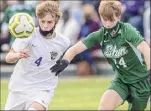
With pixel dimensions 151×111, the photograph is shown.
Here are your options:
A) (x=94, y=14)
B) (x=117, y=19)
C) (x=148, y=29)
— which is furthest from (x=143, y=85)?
(x=94, y=14)

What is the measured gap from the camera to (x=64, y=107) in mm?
13297

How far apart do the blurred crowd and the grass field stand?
0.86 meters

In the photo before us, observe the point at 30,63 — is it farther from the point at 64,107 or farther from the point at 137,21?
the point at 137,21

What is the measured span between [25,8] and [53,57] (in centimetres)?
822

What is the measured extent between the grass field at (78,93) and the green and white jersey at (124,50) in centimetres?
365

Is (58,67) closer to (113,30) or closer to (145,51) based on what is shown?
(113,30)

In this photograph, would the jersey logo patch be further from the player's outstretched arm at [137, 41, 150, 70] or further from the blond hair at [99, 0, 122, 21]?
the player's outstretched arm at [137, 41, 150, 70]

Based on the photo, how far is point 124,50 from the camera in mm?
9055

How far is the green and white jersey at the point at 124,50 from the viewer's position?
29.5 feet

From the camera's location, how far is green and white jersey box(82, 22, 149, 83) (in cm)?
898

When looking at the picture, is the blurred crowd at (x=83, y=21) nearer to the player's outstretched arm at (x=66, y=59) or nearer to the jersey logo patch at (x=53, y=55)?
the player's outstretched arm at (x=66, y=59)

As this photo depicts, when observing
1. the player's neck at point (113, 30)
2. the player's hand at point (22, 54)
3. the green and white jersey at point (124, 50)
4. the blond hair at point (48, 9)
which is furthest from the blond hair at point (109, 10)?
the player's hand at point (22, 54)

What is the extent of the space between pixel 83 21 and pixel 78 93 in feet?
13.1

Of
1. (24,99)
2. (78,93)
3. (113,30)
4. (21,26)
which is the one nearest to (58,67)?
(24,99)
